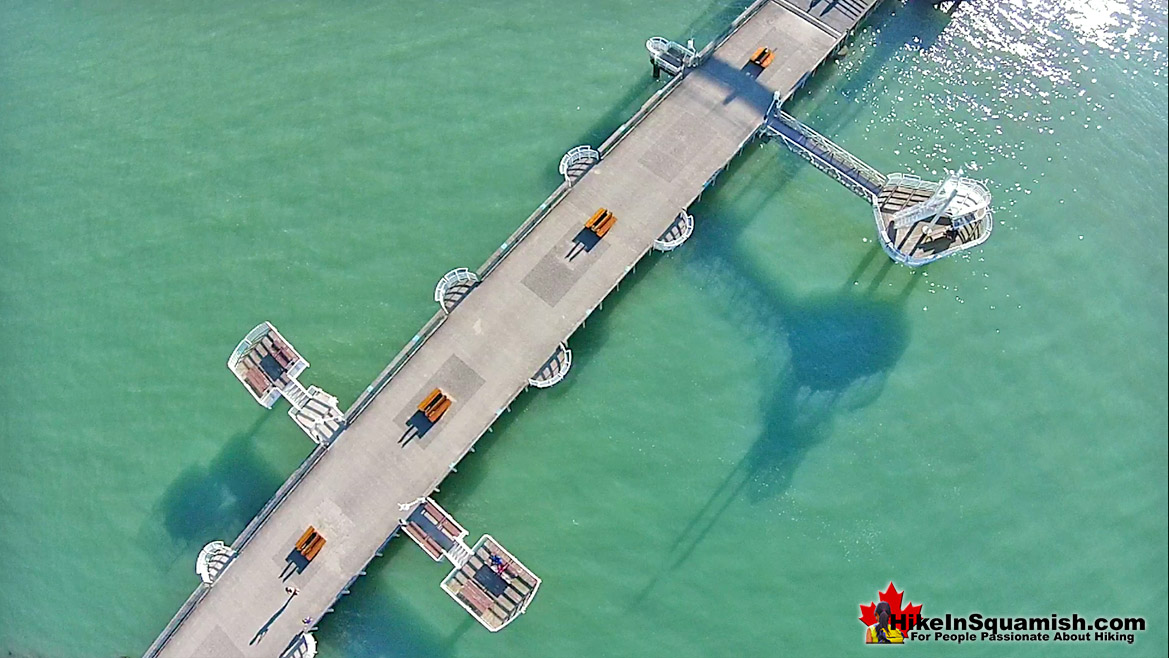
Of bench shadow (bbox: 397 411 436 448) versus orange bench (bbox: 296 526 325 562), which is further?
bench shadow (bbox: 397 411 436 448)

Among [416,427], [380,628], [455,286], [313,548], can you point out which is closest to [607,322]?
[455,286]

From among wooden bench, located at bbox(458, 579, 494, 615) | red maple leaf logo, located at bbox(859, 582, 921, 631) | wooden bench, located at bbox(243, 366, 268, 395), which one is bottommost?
wooden bench, located at bbox(243, 366, 268, 395)

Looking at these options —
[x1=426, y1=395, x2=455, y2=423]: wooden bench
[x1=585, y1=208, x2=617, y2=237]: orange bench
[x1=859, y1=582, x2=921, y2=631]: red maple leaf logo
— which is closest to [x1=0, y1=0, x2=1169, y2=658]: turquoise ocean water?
[x1=859, y1=582, x2=921, y2=631]: red maple leaf logo

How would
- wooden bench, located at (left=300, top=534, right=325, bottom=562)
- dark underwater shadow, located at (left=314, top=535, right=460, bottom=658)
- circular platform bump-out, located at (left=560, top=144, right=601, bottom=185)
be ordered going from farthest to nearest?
circular platform bump-out, located at (left=560, top=144, right=601, bottom=185) < dark underwater shadow, located at (left=314, top=535, right=460, bottom=658) < wooden bench, located at (left=300, top=534, right=325, bottom=562)

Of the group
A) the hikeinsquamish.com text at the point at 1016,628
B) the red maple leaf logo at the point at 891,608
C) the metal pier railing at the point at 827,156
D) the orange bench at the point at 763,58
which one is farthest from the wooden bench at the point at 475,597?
the orange bench at the point at 763,58

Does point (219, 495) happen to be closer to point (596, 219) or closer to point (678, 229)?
point (596, 219)

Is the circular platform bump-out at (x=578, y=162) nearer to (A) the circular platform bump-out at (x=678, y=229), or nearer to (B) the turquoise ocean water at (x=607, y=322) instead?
(B) the turquoise ocean water at (x=607, y=322)

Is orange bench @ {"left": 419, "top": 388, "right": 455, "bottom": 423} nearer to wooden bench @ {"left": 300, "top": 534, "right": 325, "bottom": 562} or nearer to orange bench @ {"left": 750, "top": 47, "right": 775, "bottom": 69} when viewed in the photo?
wooden bench @ {"left": 300, "top": 534, "right": 325, "bottom": 562}
